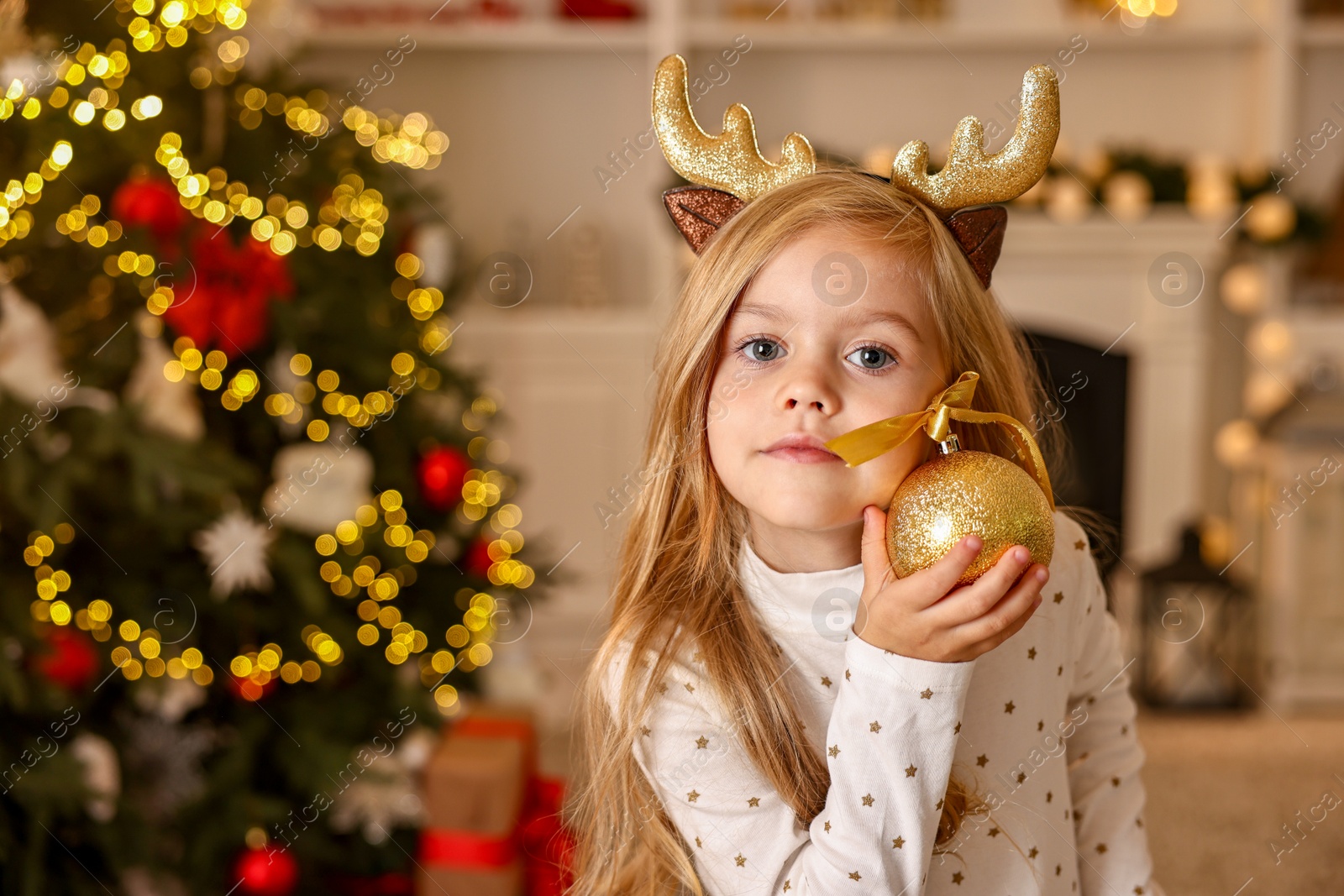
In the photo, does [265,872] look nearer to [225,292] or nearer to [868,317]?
[225,292]

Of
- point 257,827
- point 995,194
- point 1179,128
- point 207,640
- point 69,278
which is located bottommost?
point 257,827

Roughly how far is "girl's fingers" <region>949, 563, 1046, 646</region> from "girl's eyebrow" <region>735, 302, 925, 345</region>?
0.60ft

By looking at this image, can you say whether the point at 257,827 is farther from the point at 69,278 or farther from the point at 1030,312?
the point at 1030,312

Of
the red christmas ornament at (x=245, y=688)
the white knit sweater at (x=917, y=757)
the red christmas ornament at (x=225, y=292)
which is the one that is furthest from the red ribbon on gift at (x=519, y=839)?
the white knit sweater at (x=917, y=757)

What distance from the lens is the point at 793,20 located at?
128 inches

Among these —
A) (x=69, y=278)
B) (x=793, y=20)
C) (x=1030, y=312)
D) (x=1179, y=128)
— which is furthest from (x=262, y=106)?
(x=1179, y=128)

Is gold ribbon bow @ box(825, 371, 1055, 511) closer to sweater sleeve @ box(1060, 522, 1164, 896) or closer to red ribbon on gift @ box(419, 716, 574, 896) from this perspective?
sweater sleeve @ box(1060, 522, 1164, 896)

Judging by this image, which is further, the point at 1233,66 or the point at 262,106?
the point at 1233,66

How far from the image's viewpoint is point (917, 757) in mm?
680

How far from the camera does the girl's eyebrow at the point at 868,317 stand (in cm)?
74

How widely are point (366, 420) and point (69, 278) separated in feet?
1.55

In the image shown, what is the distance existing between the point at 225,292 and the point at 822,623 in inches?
47.5

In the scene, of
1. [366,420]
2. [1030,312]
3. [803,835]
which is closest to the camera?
[803,835]

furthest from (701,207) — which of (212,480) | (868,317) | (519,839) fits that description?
(519,839)
